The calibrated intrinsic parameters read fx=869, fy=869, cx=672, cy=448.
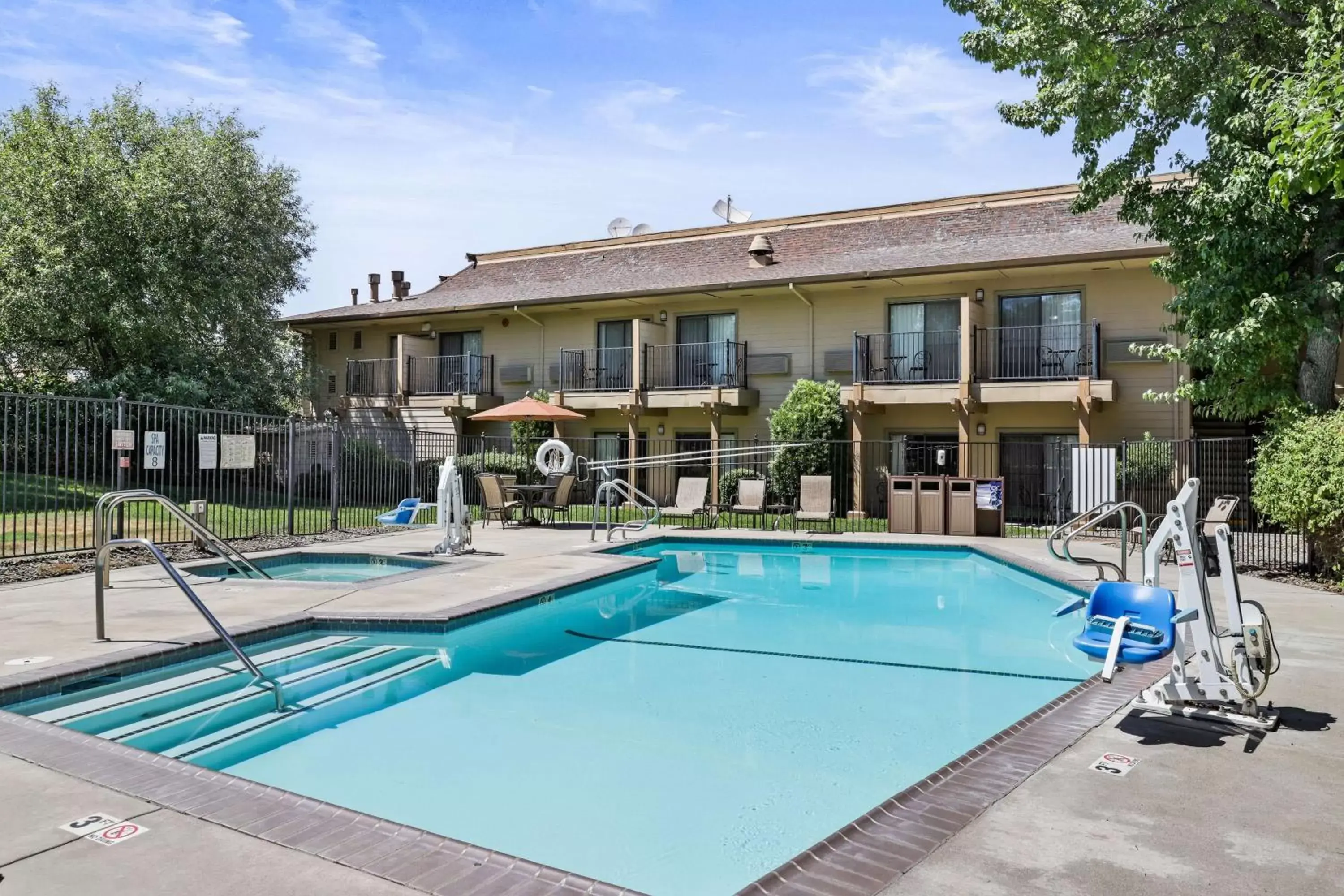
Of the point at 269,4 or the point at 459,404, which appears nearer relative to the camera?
the point at 269,4

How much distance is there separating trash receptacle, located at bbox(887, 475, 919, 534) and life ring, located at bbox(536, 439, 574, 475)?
6220 millimetres

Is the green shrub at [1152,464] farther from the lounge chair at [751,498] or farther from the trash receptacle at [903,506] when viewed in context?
the lounge chair at [751,498]

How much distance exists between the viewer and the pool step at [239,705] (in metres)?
5.09

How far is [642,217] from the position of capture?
28438mm

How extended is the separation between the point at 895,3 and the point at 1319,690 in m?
11.1

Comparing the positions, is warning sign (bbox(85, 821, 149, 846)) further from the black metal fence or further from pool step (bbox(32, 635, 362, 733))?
the black metal fence

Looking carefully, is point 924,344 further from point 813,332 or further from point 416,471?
point 416,471

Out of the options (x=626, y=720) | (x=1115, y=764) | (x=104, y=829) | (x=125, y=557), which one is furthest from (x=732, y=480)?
(x=104, y=829)

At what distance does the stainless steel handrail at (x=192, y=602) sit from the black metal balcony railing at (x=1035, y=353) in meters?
15.6

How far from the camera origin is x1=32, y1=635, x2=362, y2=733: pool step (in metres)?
5.23

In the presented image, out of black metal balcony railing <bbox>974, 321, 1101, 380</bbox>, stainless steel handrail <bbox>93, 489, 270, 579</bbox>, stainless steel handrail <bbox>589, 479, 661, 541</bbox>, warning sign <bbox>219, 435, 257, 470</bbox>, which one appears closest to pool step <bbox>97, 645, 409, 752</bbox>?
stainless steel handrail <bbox>93, 489, 270, 579</bbox>

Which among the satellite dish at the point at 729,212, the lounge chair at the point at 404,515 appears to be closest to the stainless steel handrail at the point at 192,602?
the lounge chair at the point at 404,515

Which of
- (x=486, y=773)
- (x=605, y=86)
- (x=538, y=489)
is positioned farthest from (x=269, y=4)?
(x=486, y=773)

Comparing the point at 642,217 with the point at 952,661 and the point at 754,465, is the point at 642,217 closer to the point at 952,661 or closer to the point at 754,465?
the point at 754,465
